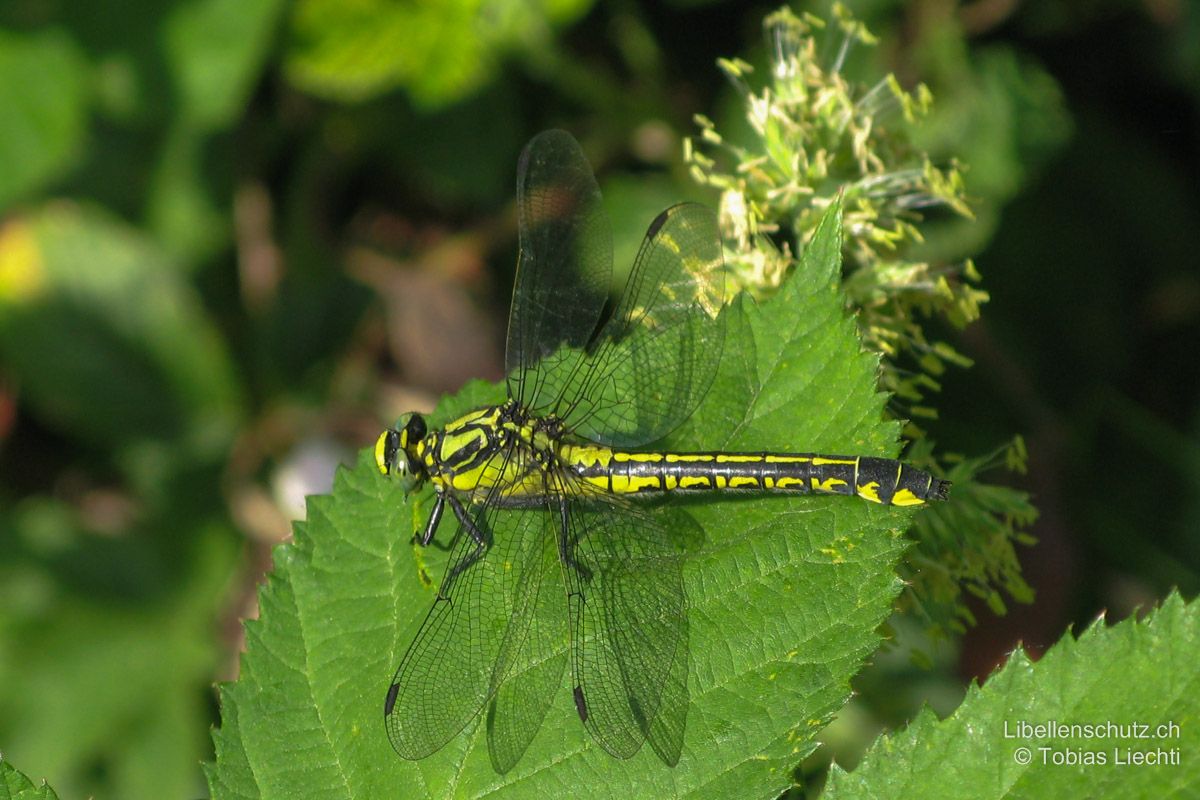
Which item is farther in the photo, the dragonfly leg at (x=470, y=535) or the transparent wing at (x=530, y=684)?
the dragonfly leg at (x=470, y=535)

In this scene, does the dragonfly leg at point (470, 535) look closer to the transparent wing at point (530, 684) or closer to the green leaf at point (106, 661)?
the transparent wing at point (530, 684)

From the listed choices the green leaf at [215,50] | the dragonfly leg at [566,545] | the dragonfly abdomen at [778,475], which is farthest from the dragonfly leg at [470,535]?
the green leaf at [215,50]

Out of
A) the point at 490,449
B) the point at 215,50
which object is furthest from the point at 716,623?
the point at 215,50

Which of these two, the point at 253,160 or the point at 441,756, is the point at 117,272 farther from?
the point at 441,756

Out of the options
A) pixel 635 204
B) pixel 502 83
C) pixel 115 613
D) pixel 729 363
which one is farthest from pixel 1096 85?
pixel 115 613

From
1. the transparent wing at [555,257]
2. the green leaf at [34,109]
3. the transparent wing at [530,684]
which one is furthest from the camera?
the green leaf at [34,109]

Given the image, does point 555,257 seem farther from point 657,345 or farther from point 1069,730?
point 1069,730

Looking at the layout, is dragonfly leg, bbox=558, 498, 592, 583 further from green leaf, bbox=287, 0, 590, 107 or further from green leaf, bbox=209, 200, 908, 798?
green leaf, bbox=287, 0, 590, 107
